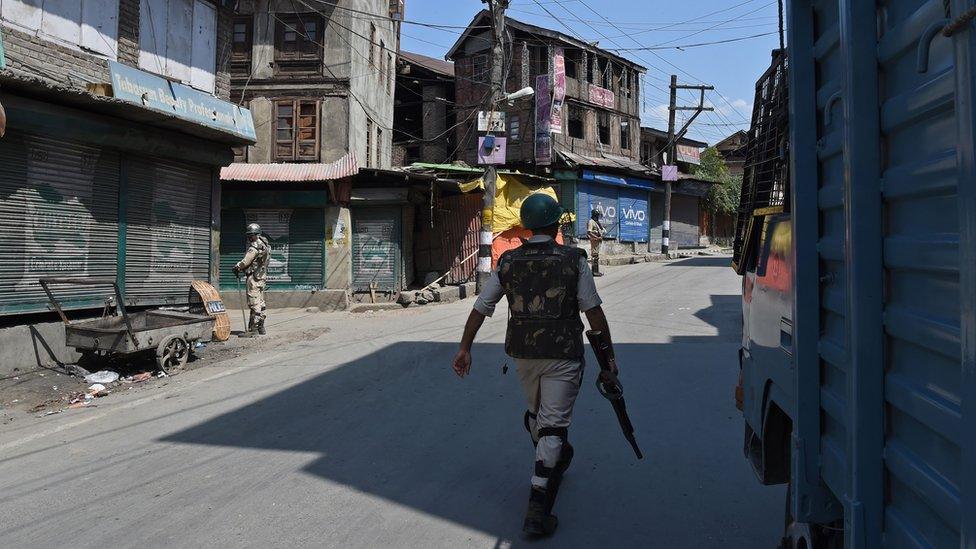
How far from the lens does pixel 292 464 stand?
15.1 ft

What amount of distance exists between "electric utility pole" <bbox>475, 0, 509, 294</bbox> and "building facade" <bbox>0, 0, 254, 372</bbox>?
215 inches

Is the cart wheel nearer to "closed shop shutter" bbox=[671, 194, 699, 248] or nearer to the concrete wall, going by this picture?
the concrete wall

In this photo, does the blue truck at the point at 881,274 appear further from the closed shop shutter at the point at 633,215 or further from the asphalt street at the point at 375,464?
the closed shop shutter at the point at 633,215

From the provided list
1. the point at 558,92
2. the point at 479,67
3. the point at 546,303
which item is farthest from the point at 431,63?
the point at 546,303

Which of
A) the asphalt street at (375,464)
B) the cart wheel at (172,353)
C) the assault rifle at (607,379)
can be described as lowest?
the asphalt street at (375,464)

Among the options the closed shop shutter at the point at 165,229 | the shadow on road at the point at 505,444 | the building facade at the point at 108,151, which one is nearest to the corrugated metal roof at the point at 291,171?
the building facade at the point at 108,151

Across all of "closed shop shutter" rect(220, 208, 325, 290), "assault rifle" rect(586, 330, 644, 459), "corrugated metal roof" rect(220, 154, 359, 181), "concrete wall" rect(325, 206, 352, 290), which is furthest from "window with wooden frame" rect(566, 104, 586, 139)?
"assault rifle" rect(586, 330, 644, 459)

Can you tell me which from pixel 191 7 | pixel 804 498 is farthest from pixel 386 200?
pixel 804 498

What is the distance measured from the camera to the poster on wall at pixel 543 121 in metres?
25.8

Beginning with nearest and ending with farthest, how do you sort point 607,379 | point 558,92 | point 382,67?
point 607,379, point 382,67, point 558,92

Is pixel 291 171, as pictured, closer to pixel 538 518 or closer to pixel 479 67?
pixel 479 67

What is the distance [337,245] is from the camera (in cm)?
1728

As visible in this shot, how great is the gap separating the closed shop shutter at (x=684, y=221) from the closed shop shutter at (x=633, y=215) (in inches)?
119

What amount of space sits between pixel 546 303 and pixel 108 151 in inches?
365
